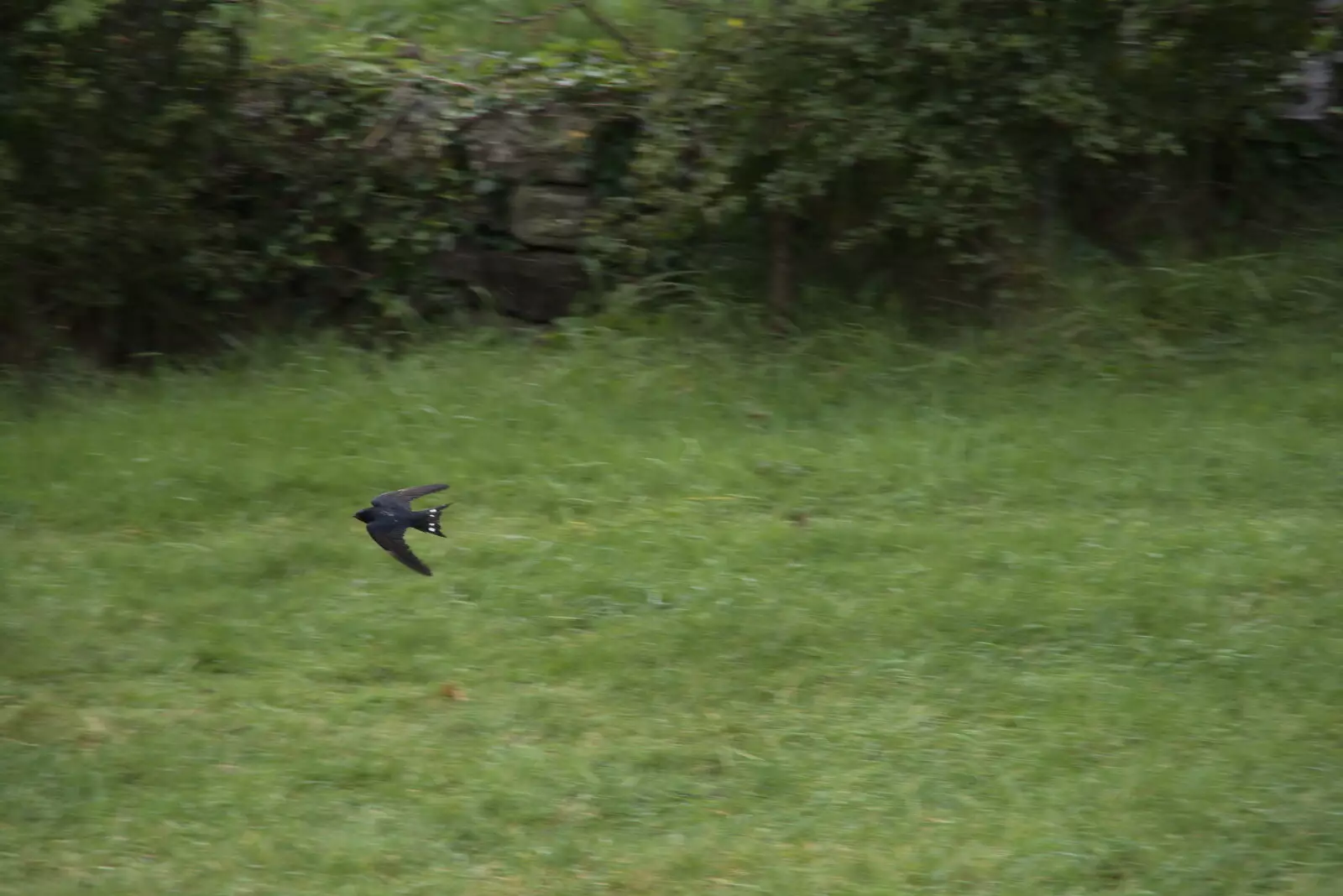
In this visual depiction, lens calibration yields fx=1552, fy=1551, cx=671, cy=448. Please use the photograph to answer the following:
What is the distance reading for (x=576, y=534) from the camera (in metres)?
6.31

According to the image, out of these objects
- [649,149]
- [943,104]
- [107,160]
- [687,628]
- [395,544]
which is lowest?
A: [687,628]

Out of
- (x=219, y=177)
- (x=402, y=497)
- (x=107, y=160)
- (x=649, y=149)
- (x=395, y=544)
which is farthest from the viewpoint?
(x=219, y=177)

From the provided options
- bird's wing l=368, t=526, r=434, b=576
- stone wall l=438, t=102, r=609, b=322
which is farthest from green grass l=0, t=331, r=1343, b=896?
stone wall l=438, t=102, r=609, b=322

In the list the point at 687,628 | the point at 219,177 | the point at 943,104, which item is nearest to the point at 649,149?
the point at 943,104

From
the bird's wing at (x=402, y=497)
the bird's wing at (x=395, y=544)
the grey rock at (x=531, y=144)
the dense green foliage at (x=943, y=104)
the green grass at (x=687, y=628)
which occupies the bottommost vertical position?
the green grass at (x=687, y=628)

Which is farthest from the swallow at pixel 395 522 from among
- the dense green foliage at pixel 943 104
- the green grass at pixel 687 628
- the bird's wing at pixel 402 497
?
the dense green foliage at pixel 943 104

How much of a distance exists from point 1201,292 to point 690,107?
2.89m

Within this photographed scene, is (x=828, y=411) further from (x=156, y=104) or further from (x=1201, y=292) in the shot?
(x=156, y=104)

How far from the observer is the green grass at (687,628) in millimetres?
4324

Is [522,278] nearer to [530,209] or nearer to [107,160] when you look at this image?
[530,209]

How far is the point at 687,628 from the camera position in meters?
5.48

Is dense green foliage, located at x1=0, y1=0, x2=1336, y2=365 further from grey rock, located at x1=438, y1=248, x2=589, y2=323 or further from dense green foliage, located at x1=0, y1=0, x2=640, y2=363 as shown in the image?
grey rock, located at x1=438, y1=248, x2=589, y2=323

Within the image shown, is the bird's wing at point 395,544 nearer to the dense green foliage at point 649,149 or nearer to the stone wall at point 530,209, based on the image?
the dense green foliage at point 649,149

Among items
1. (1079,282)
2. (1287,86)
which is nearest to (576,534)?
(1079,282)
